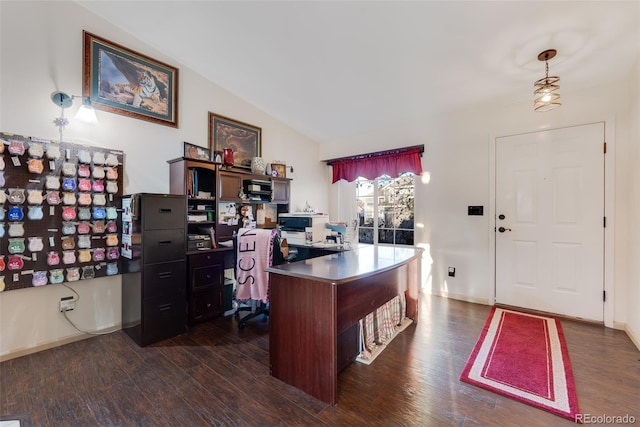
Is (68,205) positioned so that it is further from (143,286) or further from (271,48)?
(271,48)

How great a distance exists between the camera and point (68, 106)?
2.49 metres

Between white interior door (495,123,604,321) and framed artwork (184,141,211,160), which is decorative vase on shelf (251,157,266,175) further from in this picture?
white interior door (495,123,604,321)

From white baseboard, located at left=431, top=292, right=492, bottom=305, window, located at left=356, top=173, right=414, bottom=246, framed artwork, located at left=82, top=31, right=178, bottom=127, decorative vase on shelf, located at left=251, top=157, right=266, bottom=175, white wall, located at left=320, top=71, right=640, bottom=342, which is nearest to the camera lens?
framed artwork, located at left=82, top=31, right=178, bottom=127

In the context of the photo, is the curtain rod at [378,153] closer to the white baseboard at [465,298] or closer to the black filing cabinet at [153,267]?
the white baseboard at [465,298]

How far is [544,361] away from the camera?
7.16 ft

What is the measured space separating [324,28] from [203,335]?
3140 millimetres

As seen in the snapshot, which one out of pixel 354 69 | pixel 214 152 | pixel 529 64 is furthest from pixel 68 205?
pixel 529 64

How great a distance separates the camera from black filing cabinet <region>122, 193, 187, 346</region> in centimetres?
251

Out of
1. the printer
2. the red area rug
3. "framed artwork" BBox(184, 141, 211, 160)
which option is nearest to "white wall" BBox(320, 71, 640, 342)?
the red area rug

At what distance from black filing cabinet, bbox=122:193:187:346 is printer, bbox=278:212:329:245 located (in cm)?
117

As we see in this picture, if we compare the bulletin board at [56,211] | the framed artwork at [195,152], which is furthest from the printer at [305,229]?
the bulletin board at [56,211]

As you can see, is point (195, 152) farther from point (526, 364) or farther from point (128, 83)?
point (526, 364)

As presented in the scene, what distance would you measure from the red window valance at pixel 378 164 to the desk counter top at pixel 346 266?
171 centimetres

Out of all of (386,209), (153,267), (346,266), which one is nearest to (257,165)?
(153,267)
